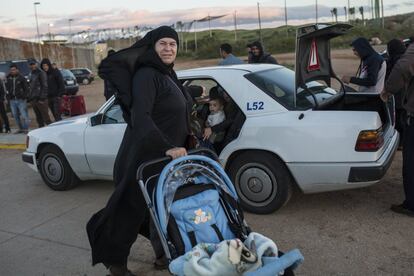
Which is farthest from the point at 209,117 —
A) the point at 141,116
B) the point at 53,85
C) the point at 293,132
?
the point at 53,85

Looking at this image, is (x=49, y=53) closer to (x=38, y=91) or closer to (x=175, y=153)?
(x=38, y=91)

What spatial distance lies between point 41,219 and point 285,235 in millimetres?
2811

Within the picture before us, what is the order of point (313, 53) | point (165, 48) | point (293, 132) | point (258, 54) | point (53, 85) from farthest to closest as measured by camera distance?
point (53, 85)
point (258, 54)
point (313, 53)
point (293, 132)
point (165, 48)

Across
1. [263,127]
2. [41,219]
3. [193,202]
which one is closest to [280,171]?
Answer: [263,127]

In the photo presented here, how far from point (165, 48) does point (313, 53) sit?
2.27 metres

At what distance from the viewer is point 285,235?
438 cm

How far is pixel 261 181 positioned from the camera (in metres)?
4.77

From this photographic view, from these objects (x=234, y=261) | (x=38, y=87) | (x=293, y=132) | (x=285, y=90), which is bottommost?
(x=234, y=261)

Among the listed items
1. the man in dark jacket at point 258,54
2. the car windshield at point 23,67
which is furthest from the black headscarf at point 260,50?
the car windshield at point 23,67

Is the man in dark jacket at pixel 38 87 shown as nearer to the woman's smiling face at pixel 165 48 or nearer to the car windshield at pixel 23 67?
the car windshield at pixel 23 67

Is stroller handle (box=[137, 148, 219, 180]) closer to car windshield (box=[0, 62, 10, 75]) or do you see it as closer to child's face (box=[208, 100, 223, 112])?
child's face (box=[208, 100, 223, 112])

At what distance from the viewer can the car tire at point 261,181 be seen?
468 centimetres

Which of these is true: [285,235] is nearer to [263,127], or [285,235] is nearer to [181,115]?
[263,127]

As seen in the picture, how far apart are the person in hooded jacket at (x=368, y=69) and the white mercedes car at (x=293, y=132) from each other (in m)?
0.85
